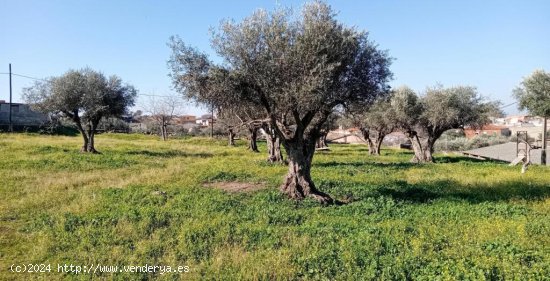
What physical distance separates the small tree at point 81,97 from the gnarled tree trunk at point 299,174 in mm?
23810

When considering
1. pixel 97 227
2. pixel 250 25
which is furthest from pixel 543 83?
pixel 97 227

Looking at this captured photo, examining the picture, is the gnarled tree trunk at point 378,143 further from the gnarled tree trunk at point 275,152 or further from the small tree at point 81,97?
the small tree at point 81,97

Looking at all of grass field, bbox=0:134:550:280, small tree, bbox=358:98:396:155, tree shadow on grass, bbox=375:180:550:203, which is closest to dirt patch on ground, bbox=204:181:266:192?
grass field, bbox=0:134:550:280

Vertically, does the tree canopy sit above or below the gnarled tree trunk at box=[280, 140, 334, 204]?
above

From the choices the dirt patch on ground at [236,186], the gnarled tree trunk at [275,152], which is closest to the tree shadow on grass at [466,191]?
the dirt patch on ground at [236,186]

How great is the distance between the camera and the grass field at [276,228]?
8547 millimetres

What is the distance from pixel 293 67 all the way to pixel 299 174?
4562 millimetres

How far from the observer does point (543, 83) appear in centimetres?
A: 3259

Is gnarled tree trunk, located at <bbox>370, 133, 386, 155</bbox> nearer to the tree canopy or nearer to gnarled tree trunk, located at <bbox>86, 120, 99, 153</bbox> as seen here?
the tree canopy

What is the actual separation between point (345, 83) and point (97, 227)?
10556 millimetres

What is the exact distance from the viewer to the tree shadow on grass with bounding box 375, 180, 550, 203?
55.3ft

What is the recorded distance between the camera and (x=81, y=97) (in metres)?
34.5

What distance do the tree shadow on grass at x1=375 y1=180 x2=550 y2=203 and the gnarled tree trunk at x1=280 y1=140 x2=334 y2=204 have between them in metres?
3.35

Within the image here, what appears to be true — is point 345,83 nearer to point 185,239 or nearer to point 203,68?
point 203,68
